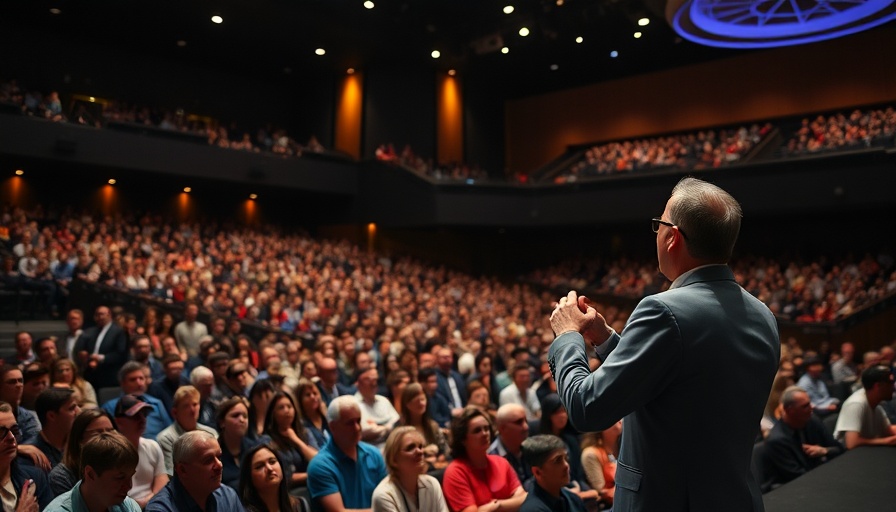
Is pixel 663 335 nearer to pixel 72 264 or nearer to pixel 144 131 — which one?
pixel 72 264

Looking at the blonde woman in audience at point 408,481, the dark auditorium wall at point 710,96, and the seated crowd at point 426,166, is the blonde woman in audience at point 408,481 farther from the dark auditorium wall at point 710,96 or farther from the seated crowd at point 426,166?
the dark auditorium wall at point 710,96

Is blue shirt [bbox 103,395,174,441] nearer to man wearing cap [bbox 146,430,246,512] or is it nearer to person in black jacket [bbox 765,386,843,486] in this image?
man wearing cap [bbox 146,430,246,512]

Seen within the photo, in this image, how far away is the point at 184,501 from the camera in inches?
114

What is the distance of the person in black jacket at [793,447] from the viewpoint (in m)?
4.41

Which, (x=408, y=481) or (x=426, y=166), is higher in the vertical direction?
(x=426, y=166)

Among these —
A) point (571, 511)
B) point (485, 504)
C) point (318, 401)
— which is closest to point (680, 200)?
point (571, 511)

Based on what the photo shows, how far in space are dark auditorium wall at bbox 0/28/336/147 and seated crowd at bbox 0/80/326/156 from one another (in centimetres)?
38

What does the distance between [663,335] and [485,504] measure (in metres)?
2.54

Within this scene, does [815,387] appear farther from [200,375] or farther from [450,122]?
[450,122]

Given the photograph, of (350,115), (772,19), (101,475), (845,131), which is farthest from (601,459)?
(350,115)

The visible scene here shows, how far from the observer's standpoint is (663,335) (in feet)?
4.76

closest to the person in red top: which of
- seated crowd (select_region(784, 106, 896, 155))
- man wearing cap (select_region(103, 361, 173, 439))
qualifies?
man wearing cap (select_region(103, 361, 173, 439))

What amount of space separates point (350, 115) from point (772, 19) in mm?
11485

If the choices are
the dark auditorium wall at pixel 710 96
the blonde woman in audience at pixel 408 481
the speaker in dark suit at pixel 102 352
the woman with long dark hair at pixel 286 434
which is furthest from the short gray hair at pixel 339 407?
the dark auditorium wall at pixel 710 96
